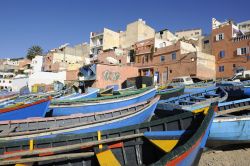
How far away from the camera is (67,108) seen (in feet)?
37.6

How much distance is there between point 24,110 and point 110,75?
82.4 ft

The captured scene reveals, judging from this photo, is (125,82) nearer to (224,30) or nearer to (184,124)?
(224,30)

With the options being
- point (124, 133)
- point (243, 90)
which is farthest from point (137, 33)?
point (124, 133)

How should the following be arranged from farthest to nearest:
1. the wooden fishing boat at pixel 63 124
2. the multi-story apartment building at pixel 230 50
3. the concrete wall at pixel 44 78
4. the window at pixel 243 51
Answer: the concrete wall at pixel 44 78 < the multi-story apartment building at pixel 230 50 < the window at pixel 243 51 < the wooden fishing boat at pixel 63 124

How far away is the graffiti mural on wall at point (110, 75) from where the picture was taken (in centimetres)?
3375

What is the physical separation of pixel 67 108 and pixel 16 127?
3.99 m

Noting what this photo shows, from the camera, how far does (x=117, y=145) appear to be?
542cm

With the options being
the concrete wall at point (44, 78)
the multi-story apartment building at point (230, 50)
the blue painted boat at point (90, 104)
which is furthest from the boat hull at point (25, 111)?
the concrete wall at point (44, 78)

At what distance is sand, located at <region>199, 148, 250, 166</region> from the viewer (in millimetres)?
6983

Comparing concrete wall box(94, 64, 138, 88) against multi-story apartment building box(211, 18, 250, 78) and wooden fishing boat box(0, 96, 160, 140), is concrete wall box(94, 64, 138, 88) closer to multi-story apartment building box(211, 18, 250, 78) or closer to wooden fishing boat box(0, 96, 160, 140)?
multi-story apartment building box(211, 18, 250, 78)

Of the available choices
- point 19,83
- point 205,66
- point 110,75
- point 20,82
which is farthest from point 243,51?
point 19,83

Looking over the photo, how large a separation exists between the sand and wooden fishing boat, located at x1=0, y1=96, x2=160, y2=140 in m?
3.19

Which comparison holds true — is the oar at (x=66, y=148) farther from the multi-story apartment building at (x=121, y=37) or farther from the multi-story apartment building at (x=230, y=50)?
the multi-story apartment building at (x=121, y=37)

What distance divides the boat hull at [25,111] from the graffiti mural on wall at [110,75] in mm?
23919
